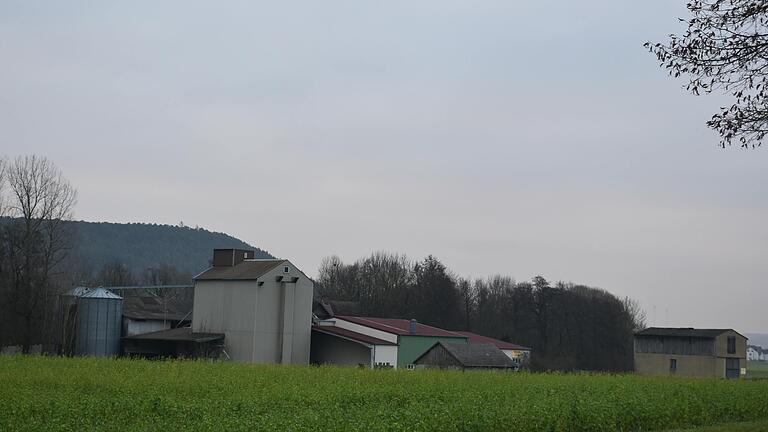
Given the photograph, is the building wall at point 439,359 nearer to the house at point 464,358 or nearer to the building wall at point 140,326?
the house at point 464,358

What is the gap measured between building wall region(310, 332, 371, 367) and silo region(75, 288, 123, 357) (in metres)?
15.0

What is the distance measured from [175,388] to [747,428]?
17700mm

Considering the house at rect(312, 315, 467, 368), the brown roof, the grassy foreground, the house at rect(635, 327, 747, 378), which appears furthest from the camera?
the house at rect(635, 327, 747, 378)

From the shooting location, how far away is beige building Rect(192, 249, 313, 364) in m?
55.9

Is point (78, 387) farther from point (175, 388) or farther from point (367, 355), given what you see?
point (367, 355)

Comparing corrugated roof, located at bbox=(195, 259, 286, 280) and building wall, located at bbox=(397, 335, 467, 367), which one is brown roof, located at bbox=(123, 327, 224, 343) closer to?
corrugated roof, located at bbox=(195, 259, 286, 280)

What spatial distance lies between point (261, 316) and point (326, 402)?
3237cm

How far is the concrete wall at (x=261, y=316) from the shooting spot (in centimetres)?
5591

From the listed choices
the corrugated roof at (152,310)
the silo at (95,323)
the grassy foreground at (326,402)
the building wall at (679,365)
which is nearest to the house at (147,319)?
the corrugated roof at (152,310)

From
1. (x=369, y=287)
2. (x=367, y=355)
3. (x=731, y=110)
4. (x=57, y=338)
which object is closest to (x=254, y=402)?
(x=731, y=110)

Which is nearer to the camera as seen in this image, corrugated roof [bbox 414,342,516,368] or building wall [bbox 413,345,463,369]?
building wall [bbox 413,345,463,369]

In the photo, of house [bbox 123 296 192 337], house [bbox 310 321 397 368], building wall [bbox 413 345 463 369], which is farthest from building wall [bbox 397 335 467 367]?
house [bbox 123 296 192 337]

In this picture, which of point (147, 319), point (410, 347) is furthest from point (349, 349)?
point (147, 319)

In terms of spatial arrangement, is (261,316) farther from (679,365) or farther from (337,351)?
(679,365)
